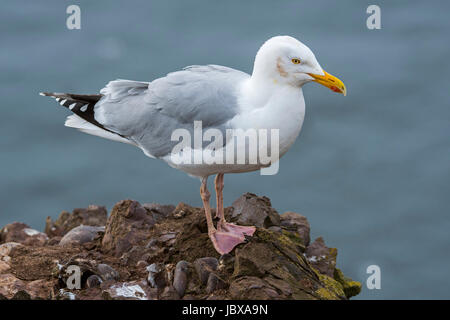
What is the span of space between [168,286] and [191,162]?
1251 millimetres

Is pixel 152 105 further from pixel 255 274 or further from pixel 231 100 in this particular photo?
pixel 255 274

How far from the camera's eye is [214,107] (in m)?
7.10

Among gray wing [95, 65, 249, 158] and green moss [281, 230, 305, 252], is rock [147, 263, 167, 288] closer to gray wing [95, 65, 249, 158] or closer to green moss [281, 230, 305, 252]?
gray wing [95, 65, 249, 158]

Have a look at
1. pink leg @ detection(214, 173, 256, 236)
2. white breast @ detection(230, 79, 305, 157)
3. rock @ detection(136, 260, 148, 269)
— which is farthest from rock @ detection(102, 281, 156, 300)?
white breast @ detection(230, 79, 305, 157)

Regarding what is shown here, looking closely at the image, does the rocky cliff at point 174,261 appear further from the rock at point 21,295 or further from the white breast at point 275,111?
the white breast at point 275,111

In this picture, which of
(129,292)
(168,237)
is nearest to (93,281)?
(129,292)

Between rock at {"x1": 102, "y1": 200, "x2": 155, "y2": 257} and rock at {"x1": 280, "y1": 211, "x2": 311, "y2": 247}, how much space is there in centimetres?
163

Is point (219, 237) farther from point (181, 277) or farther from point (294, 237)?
point (294, 237)

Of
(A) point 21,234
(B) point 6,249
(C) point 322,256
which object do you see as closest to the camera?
(B) point 6,249

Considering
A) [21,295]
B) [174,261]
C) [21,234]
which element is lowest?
[21,295]

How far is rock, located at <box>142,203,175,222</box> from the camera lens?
8734 mm

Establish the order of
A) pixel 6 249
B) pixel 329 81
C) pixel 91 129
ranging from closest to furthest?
pixel 329 81 → pixel 91 129 → pixel 6 249

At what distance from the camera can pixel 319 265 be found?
8.32 m

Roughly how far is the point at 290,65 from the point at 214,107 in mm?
850
